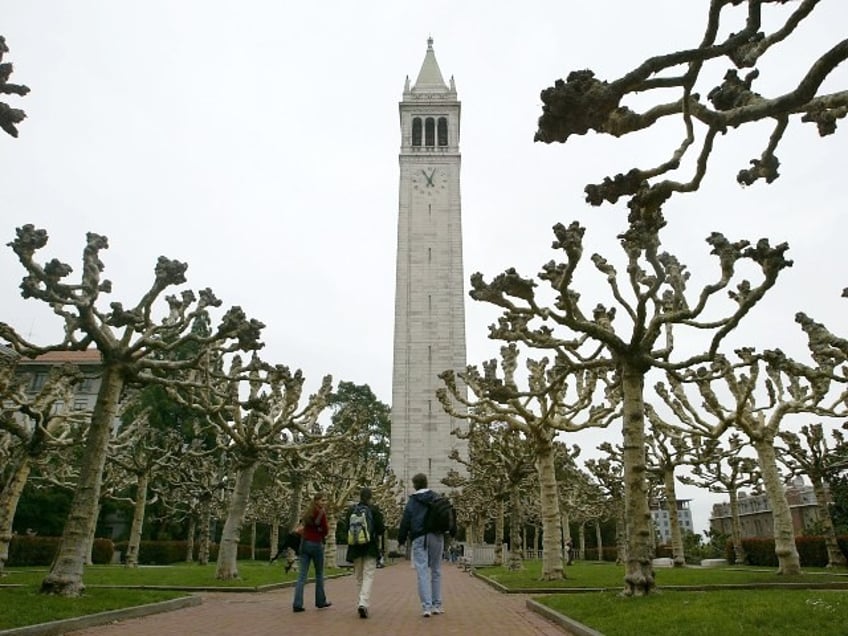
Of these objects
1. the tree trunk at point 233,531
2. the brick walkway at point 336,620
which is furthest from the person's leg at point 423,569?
the tree trunk at point 233,531

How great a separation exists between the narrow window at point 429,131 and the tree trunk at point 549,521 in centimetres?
6862

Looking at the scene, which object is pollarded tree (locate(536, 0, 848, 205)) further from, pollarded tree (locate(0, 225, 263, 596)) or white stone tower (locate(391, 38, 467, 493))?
white stone tower (locate(391, 38, 467, 493))

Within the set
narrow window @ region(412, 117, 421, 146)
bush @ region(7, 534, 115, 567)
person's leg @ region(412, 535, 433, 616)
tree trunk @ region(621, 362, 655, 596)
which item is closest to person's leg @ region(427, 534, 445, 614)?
person's leg @ region(412, 535, 433, 616)

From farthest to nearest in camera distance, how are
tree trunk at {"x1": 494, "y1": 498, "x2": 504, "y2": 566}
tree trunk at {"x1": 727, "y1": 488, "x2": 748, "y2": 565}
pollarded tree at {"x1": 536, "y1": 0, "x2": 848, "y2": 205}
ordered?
1. tree trunk at {"x1": 727, "y1": 488, "x2": 748, "y2": 565}
2. tree trunk at {"x1": 494, "y1": 498, "x2": 504, "y2": 566}
3. pollarded tree at {"x1": 536, "y1": 0, "x2": 848, "y2": 205}

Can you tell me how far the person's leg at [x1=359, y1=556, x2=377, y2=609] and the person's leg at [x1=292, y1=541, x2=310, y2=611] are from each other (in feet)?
3.70

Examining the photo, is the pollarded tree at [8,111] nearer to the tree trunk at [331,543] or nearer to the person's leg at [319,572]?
the person's leg at [319,572]

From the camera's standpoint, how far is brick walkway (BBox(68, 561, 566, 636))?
9258 millimetres

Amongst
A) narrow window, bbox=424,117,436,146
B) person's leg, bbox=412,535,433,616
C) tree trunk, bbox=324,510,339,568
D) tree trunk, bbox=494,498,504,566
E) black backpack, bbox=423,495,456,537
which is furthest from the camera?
narrow window, bbox=424,117,436,146

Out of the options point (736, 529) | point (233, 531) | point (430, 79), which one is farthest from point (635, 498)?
point (430, 79)

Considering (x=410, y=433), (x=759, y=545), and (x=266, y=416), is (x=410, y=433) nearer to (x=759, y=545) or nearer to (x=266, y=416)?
(x=759, y=545)

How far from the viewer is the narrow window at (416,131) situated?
86100mm

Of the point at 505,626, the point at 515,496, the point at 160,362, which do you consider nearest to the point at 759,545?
the point at 515,496

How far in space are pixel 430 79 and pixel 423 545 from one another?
89.3m

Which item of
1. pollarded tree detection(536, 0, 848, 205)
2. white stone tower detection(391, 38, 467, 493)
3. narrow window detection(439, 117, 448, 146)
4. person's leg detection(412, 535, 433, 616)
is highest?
narrow window detection(439, 117, 448, 146)
